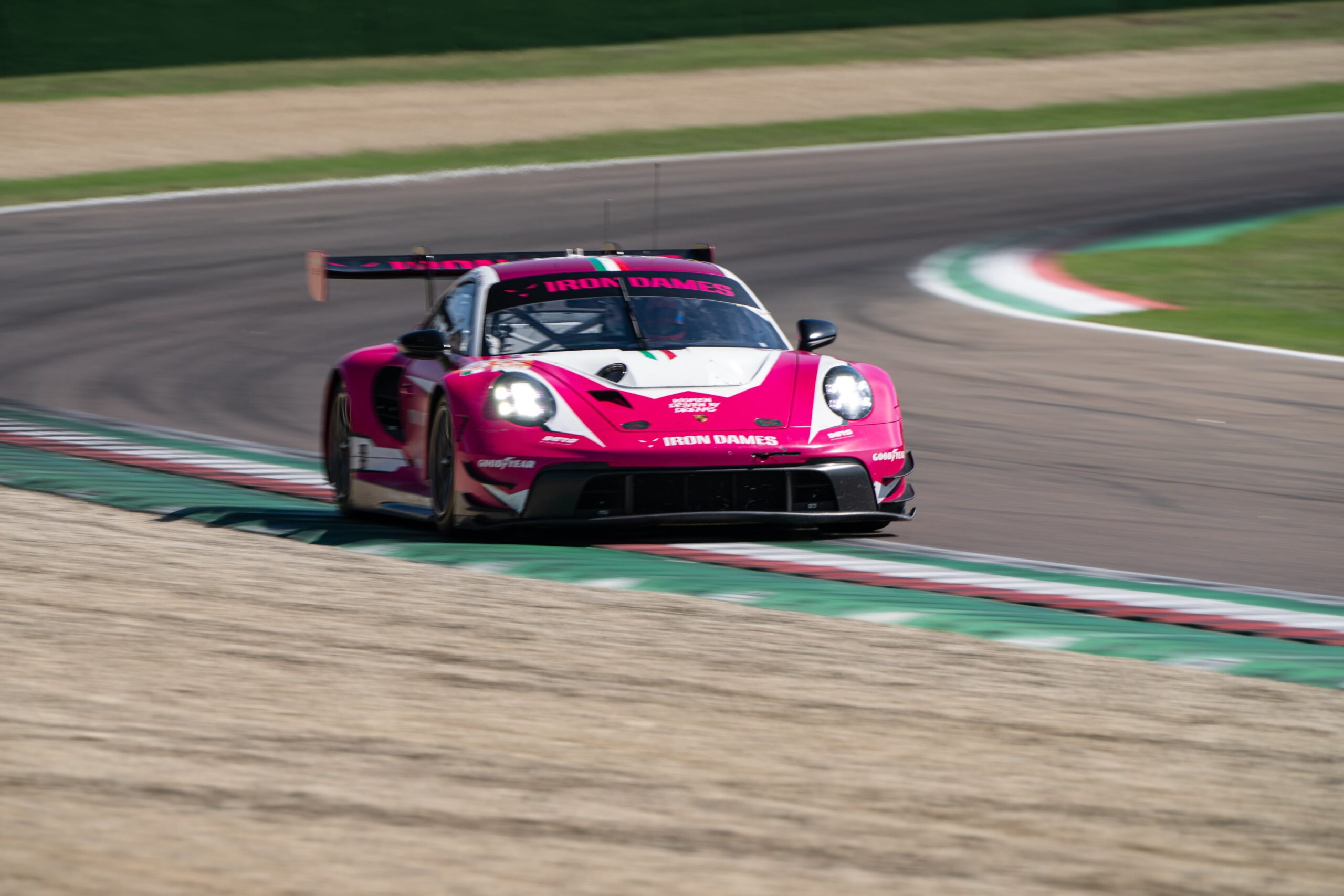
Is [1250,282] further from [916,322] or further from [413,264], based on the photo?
[413,264]

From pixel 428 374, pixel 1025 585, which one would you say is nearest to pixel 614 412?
pixel 428 374

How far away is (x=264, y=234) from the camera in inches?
782

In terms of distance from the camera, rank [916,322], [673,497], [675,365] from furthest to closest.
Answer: [916,322], [675,365], [673,497]

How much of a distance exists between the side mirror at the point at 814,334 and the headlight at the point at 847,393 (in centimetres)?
23

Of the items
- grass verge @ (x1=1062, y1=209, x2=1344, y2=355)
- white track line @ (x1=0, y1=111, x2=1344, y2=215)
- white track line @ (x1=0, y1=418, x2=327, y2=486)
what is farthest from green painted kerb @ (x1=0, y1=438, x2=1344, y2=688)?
white track line @ (x1=0, y1=111, x2=1344, y2=215)

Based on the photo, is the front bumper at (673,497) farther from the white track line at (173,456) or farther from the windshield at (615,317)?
the white track line at (173,456)

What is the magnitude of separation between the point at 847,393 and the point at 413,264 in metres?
2.18

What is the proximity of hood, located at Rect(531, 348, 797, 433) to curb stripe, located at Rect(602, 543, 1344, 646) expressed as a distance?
0.47 metres

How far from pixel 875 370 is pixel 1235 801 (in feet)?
13.4

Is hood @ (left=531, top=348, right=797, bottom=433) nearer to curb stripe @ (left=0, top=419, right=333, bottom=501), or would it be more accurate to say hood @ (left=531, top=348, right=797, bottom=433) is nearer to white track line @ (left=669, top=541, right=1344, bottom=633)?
white track line @ (left=669, top=541, right=1344, bottom=633)

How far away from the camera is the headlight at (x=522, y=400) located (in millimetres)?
7527

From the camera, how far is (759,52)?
115ft

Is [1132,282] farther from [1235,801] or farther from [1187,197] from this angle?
[1235,801]

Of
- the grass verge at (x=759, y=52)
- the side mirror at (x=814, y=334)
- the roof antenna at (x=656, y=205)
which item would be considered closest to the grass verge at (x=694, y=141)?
the roof antenna at (x=656, y=205)
